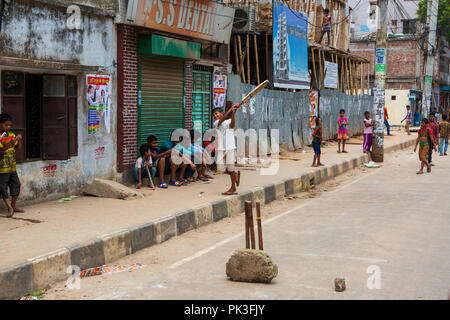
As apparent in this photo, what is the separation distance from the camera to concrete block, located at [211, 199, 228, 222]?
33.8 ft

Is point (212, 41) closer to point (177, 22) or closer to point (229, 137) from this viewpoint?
point (177, 22)

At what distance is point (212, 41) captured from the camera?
15094 mm

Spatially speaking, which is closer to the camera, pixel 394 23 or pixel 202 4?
pixel 202 4

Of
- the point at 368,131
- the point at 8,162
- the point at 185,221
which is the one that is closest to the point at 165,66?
the point at 185,221

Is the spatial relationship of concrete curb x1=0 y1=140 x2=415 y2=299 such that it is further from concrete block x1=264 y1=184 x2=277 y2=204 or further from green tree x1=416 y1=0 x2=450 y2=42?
green tree x1=416 y1=0 x2=450 y2=42

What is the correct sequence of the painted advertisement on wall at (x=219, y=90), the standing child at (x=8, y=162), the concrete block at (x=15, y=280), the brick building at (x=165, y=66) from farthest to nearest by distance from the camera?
1. the painted advertisement on wall at (x=219, y=90)
2. the brick building at (x=165, y=66)
3. the standing child at (x=8, y=162)
4. the concrete block at (x=15, y=280)

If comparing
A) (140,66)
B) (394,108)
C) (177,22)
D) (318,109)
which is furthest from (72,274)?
(394,108)

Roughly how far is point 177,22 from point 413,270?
8634 millimetres

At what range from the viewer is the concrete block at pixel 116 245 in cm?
734

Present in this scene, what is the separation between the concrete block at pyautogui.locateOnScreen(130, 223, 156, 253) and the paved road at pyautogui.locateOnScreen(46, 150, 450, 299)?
131 millimetres

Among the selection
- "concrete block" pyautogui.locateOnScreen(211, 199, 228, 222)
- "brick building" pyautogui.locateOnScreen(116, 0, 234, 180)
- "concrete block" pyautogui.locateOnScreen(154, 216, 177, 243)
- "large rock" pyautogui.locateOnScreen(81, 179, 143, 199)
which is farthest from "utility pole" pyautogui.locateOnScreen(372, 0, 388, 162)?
"concrete block" pyautogui.locateOnScreen(154, 216, 177, 243)

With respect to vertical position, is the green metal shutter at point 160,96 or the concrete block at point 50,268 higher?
the green metal shutter at point 160,96

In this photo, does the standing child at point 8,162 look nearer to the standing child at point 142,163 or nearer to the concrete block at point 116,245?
the concrete block at point 116,245

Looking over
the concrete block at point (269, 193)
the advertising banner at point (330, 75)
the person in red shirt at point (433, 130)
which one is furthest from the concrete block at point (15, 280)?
the advertising banner at point (330, 75)
